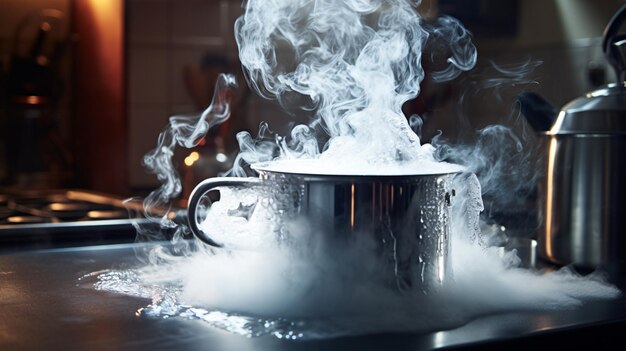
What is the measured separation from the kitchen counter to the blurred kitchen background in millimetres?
1204

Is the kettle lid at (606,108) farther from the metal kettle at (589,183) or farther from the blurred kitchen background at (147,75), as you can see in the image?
the blurred kitchen background at (147,75)

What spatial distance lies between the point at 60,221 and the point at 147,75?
1124mm

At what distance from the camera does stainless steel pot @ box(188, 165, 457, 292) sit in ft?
2.07

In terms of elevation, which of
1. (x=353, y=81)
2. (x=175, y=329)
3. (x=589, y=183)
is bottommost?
(x=175, y=329)

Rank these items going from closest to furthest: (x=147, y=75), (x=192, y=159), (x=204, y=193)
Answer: (x=204, y=193)
(x=192, y=159)
(x=147, y=75)

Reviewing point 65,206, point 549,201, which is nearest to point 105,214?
point 65,206

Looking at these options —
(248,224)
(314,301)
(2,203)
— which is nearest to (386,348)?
(314,301)

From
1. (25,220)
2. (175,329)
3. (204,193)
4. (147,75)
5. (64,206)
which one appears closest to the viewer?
(175,329)

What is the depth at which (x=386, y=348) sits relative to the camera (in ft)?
1.77

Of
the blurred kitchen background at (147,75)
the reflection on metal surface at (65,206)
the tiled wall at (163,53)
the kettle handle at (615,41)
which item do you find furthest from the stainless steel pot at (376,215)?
the tiled wall at (163,53)

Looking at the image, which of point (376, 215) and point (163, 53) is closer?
point (376, 215)

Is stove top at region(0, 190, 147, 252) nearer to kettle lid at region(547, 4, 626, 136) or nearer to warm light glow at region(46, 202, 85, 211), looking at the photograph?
warm light glow at region(46, 202, 85, 211)

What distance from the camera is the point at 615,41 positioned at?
94 centimetres

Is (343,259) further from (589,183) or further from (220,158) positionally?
(220,158)
